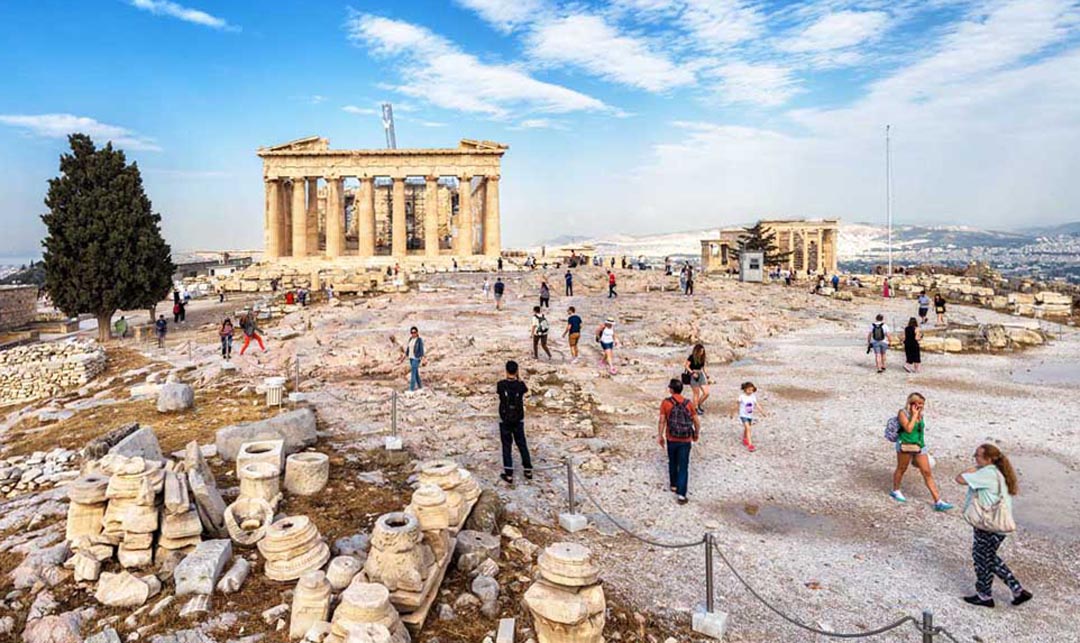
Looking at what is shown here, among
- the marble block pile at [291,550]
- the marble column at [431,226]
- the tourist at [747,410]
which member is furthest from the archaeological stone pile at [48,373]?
the marble column at [431,226]

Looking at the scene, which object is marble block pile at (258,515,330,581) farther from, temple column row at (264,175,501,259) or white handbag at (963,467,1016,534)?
temple column row at (264,175,501,259)

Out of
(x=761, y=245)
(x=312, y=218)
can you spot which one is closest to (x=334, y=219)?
(x=312, y=218)

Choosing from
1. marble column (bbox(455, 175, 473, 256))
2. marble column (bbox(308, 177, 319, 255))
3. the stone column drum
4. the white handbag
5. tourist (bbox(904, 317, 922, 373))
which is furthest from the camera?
marble column (bbox(308, 177, 319, 255))

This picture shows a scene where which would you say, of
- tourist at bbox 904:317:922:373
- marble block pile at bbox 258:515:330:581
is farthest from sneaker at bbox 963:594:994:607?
tourist at bbox 904:317:922:373

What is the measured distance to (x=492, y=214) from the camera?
55.8 m

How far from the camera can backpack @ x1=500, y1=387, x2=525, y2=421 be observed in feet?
33.1

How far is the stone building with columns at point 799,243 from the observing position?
229ft

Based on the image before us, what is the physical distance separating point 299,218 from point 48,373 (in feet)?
113

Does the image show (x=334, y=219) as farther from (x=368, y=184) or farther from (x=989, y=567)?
(x=989, y=567)

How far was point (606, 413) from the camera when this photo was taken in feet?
47.4

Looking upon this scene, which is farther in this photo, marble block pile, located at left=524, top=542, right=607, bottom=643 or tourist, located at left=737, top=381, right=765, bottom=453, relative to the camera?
tourist, located at left=737, top=381, right=765, bottom=453

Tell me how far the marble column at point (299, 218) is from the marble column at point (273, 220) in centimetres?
169

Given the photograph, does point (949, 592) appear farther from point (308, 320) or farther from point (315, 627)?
point (308, 320)

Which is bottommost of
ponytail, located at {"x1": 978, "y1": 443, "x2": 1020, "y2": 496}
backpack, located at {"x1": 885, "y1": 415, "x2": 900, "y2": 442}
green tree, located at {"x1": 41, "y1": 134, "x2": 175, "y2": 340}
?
backpack, located at {"x1": 885, "y1": 415, "x2": 900, "y2": 442}
